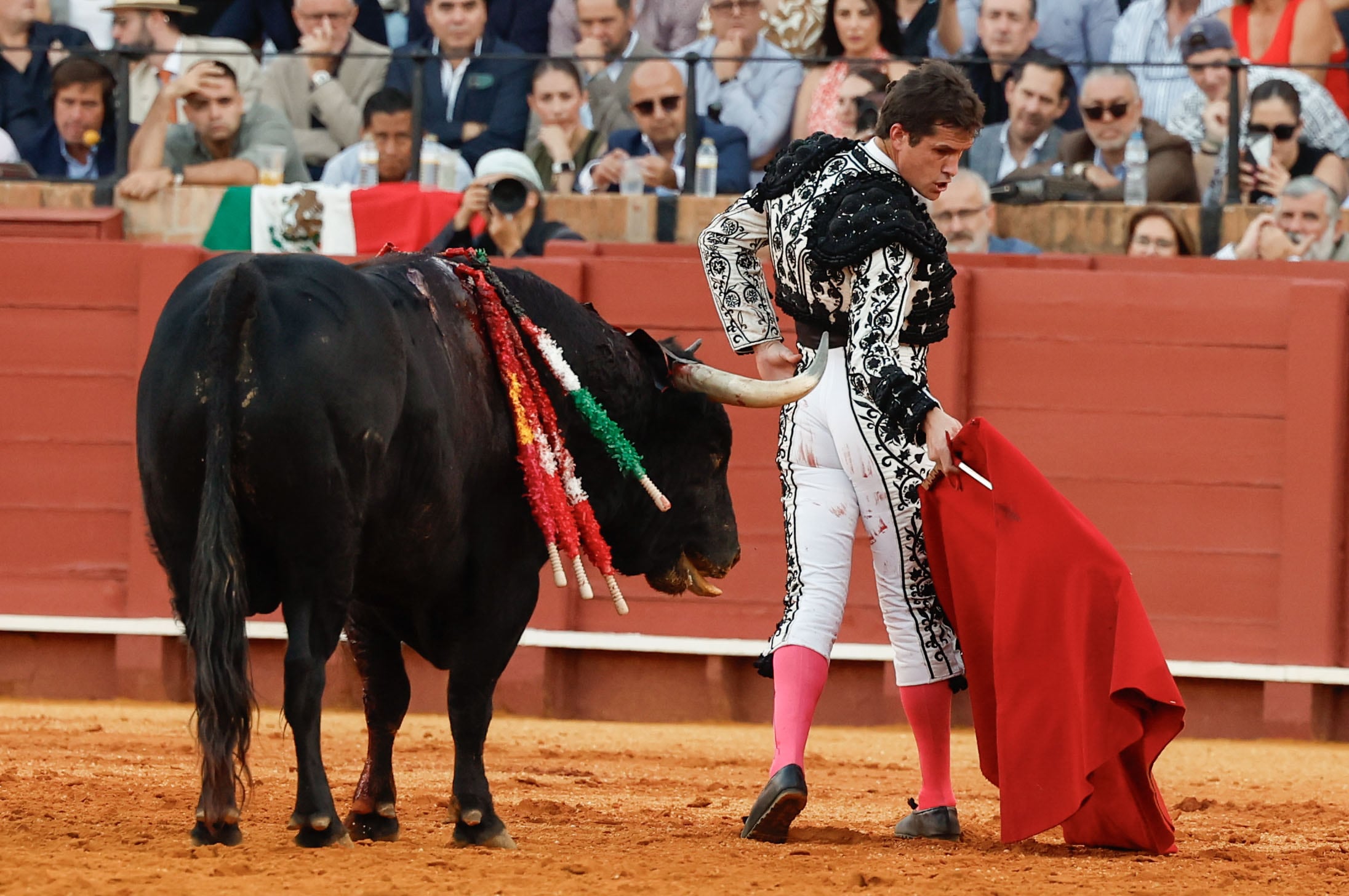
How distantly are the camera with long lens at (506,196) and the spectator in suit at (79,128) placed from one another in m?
2.03

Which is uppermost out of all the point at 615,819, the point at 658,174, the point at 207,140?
the point at 207,140

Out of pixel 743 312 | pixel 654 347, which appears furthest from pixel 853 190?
pixel 654 347

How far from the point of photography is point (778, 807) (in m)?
3.80

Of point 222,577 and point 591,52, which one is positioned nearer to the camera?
point 222,577

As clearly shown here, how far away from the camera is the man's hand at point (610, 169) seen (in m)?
8.23

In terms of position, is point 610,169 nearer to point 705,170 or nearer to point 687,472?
point 705,170

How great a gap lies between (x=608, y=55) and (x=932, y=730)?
212 inches

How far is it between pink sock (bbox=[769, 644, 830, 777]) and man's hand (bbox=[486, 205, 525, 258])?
12.8 ft

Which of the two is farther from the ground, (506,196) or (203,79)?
(203,79)

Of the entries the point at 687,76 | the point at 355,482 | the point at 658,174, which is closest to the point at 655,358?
the point at 355,482

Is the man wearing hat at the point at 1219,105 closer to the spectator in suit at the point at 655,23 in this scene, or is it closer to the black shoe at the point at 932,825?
the spectator in suit at the point at 655,23

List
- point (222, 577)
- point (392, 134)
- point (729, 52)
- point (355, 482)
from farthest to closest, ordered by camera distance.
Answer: point (729, 52)
point (392, 134)
point (355, 482)
point (222, 577)

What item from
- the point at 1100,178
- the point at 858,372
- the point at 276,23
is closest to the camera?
the point at 858,372

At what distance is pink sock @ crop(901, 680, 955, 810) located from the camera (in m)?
4.05
